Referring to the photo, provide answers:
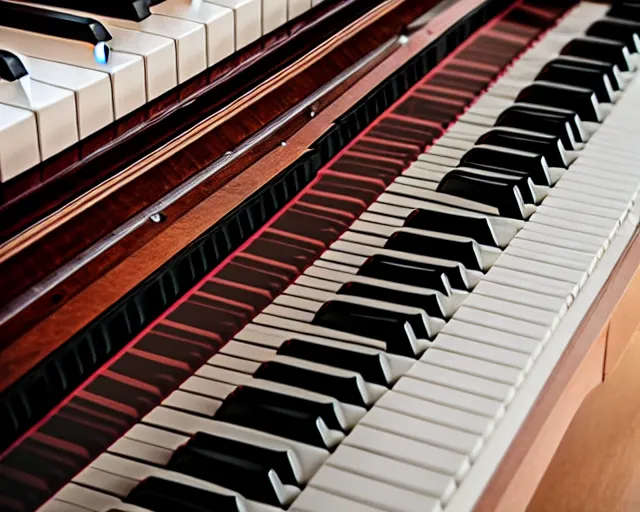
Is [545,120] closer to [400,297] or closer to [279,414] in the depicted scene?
[400,297]

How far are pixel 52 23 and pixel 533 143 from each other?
30.4 inches

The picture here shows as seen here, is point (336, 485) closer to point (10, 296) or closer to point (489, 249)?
point (10, 296)

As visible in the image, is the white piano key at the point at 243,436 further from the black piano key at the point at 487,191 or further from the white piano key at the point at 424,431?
the black piano key at the point at 487,191

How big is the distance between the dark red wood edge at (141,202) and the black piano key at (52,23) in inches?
6.4

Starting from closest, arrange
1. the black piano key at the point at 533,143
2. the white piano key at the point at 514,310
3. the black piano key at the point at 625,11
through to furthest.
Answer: the white piano key at the point at 514,310 → the black piano key at the point at 533,143 → the black piano key at the point at 625,11

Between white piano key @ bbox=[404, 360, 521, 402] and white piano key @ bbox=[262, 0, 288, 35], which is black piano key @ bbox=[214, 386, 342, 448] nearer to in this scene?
white piano key @ bbox=[404, 360, 521, 402]

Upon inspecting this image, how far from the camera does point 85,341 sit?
100cm

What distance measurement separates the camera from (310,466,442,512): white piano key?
98 centimetres

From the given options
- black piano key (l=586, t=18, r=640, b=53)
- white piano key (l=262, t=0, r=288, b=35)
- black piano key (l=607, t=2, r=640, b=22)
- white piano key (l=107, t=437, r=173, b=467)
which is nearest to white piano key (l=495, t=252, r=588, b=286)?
white piano key (l=262, t=0, r=288, b=35)

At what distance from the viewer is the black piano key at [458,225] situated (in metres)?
1.42

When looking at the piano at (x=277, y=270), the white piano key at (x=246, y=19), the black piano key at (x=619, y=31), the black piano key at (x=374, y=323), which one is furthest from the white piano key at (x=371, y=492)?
the black piano key at (x=619, y=31)

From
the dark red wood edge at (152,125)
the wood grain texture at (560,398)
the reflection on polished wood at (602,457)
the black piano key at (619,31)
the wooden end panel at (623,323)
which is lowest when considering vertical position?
the reflection on polished wood at (602,457)

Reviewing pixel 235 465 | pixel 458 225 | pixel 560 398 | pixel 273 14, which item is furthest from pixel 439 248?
pixel 235 465

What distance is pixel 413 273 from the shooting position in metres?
1.32
